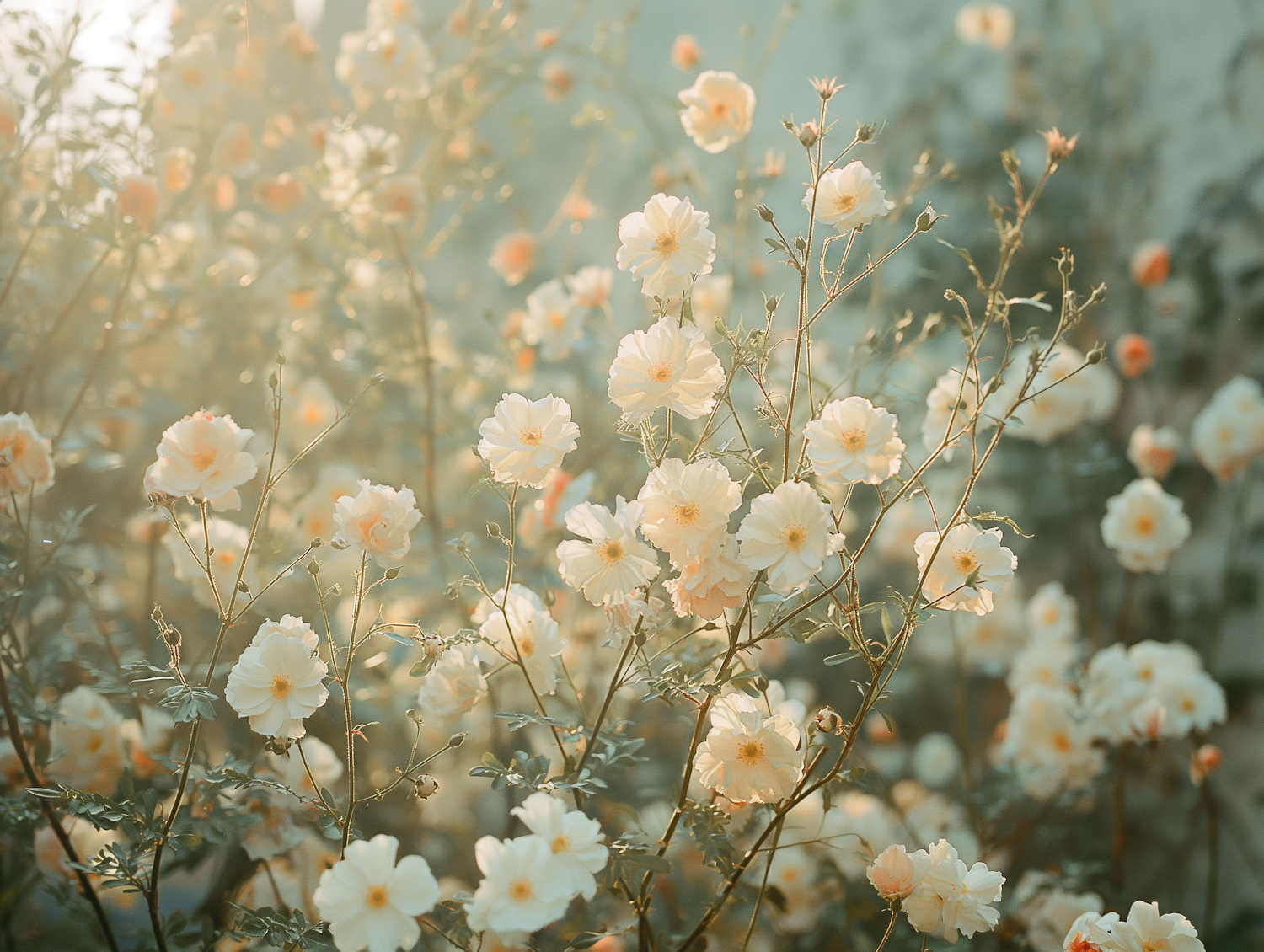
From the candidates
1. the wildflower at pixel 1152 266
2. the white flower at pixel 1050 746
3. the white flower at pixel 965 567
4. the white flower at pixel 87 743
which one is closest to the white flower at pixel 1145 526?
the white flower at pixel 1050 746

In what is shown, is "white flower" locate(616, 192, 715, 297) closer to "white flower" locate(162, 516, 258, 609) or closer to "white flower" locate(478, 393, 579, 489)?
"white flower" locate(478, 393, 579, 489)

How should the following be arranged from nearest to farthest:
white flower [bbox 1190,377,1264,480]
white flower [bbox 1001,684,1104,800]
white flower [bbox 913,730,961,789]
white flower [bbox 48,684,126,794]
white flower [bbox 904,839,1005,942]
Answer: white flower [bbox 904,839,1005,942]
white flower [bbox 48,684,126,794]
white flower [bbox 1001,684,1104,800]
white flower [bbox 1190,377,1264,480]
white flower [bbox 913,730,961,789]

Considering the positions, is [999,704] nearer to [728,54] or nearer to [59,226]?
[728,54]

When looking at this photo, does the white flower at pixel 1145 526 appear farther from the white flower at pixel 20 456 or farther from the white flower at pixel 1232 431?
the white flower at pixel 20 456

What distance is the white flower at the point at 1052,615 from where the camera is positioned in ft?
4.10

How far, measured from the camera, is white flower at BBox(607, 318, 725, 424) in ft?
1.87

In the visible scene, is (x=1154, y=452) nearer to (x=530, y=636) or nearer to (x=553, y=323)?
(x=553, y=323)

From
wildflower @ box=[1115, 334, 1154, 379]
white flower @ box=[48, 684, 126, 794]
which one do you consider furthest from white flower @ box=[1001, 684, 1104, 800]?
white flower @ box=[48, 684, 126, 794]

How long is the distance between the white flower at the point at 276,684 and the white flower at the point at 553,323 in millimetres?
670

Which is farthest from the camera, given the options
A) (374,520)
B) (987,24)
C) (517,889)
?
(987,24)

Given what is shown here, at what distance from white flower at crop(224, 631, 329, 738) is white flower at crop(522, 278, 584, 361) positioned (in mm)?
670

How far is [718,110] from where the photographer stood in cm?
87

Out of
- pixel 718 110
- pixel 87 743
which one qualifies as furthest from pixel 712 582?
pixel 87 743

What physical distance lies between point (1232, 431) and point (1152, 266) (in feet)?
1.05
